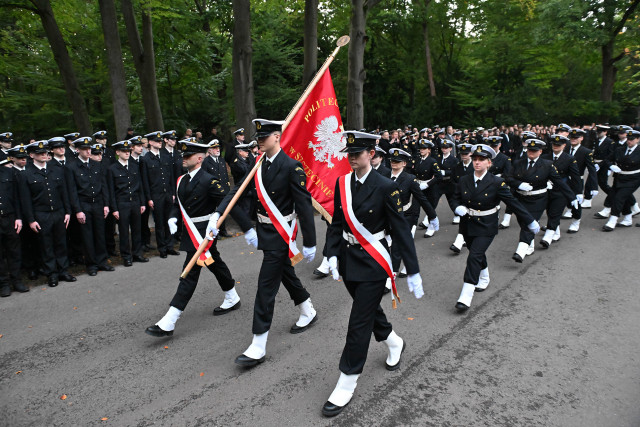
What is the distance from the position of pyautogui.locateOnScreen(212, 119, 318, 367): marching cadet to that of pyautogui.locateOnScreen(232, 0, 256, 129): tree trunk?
908 centimetres

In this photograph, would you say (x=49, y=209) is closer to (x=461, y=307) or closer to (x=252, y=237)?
(x=252, y=237)

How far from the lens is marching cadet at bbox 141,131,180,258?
8773 mm

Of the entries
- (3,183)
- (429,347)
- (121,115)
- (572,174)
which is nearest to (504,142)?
(572,174)

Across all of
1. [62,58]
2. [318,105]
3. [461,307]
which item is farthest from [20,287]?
[62,58]

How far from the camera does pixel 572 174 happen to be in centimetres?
940

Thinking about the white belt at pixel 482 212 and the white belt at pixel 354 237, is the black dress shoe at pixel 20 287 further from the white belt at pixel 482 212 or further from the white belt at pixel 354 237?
the white belt at pixel 482 212

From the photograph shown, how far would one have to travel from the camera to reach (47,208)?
7336mm

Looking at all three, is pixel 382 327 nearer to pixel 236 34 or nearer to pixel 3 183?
pixel 3 183

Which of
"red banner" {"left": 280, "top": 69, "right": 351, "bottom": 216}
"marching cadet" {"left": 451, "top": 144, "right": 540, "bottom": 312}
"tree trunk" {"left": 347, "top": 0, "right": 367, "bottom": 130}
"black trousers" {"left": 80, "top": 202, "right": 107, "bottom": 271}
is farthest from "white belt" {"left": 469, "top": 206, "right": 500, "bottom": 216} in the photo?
"tree trunk" {"left": 347, "top": 0, "right": 367, "bottom": 130}

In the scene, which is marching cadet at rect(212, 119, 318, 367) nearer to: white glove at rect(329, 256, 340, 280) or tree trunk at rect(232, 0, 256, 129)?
white glove at rect(329, 256, 340, 280)

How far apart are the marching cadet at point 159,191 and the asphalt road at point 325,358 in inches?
59.4

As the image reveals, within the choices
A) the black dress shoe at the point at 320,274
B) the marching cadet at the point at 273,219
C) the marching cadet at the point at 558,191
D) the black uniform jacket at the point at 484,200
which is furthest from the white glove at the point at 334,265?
the marching cadet at the point at 558,191

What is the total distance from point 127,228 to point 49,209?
138cm

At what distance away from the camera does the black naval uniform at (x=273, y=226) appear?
15.2ft
